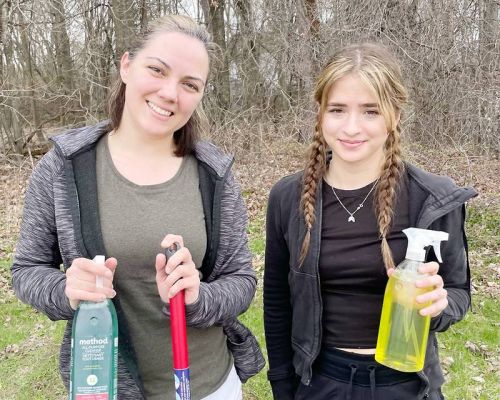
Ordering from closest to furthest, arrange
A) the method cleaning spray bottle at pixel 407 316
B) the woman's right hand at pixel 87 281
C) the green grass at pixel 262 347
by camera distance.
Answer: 1. the woman's right hand at pixel 87 281
2. the method cleaning spray bottle at pixel 407 316
3. the green grass at pixel 262 347

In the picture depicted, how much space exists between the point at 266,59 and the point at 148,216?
36.6 feet

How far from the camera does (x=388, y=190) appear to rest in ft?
6.81

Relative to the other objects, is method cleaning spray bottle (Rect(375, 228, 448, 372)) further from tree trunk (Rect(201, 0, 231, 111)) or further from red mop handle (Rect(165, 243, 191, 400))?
tree trunk (Rect(201, 0, 231, 111))

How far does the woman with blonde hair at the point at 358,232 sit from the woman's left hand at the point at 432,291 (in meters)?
0.18

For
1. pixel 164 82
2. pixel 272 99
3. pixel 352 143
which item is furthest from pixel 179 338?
pixel 272 99

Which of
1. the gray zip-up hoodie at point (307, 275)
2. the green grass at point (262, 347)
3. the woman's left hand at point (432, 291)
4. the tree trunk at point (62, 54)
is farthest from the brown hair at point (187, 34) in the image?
the tree trunk at point (62, 54)

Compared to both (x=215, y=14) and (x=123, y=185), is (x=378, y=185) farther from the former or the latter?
(x=215, y=14)

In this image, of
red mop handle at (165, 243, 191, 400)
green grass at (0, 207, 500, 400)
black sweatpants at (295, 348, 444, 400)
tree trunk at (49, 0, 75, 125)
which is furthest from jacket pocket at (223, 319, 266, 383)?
tree trunk at (49, 0, 75, 125)

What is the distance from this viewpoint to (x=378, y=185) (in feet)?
6.94

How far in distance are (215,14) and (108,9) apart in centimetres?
289

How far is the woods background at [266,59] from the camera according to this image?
338 inches

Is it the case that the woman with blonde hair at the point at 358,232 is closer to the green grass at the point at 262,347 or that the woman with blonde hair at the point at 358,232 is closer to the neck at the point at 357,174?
the neck at the point at 357,174

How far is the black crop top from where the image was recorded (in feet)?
6.67

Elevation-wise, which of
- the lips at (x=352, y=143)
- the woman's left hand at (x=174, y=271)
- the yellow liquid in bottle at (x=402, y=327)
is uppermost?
the lips at (x=352, y=143)
